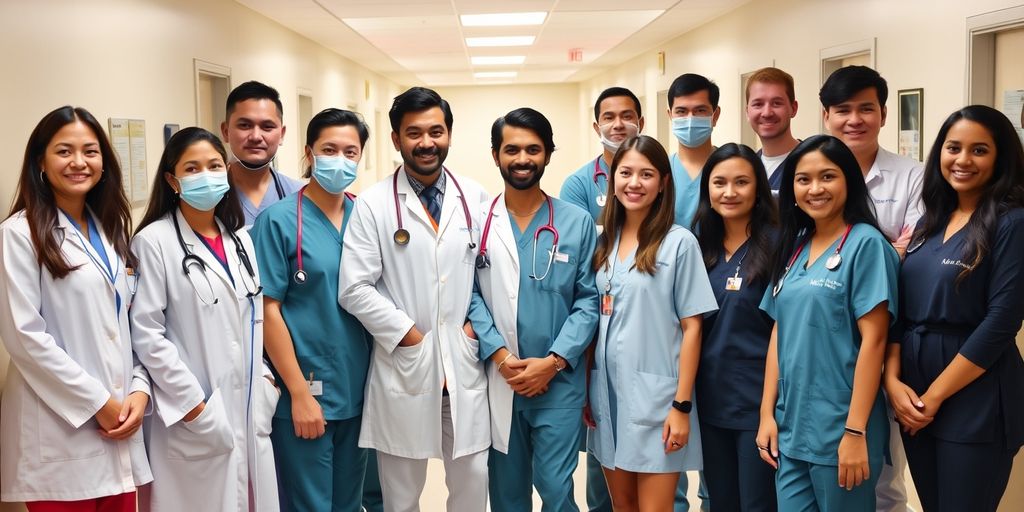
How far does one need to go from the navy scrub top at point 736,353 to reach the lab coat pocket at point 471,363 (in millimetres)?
679

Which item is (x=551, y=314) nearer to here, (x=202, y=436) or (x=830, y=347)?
(x=830, y=347)

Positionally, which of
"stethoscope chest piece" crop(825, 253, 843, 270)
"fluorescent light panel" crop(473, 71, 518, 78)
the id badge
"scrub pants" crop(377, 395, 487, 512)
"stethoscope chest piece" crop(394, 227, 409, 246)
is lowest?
"scrub pants" crop(377, 395, 487, 512)

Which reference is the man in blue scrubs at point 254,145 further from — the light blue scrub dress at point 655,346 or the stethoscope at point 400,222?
the light blue scrub dress at point 655,346

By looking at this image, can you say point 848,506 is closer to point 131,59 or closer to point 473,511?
point 473,511

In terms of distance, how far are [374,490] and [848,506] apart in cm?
181

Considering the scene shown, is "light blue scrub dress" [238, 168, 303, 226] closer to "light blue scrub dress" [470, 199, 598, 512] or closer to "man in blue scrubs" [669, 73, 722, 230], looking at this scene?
"light blue scrub dress" [470, 199, 598, 512]

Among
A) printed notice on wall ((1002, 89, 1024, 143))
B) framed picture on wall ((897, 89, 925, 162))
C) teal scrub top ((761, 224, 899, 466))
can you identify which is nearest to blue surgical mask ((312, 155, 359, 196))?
teal scrub top ((761, 224, 899, 466))

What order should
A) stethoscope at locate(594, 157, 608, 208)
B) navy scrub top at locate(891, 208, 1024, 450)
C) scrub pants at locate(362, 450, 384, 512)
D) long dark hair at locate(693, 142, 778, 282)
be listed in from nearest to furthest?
1. navy scrub top at locate(891, 208, 1024, 450)
2. long dark hair at locate(693, 142, 778, 282)
3. scrub pants at locate(362, 450, 384, 512)
4. stethoscope at locate(594, 157, 608, 208)

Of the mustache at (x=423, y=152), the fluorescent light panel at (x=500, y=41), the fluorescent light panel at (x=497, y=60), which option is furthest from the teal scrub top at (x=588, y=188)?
the fluorescent light panel at (x=497, y=60)

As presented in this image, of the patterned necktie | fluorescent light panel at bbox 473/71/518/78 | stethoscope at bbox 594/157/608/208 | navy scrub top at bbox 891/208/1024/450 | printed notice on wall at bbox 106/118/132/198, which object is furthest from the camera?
fluorescent light panel at bbox 473/71/518/78

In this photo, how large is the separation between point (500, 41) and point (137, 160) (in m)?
5.64

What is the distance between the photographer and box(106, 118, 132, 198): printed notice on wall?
4.14 m

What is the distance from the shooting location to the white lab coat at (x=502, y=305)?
246 cm

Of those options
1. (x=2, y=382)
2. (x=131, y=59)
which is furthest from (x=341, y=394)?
(x=131, y=59)
